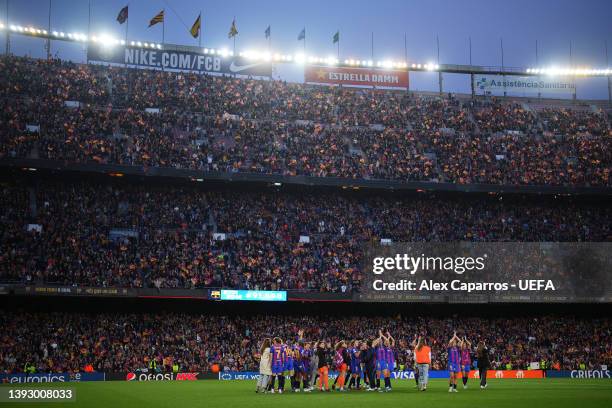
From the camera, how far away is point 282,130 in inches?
2472

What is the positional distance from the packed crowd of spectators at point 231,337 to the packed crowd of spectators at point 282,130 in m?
12.3

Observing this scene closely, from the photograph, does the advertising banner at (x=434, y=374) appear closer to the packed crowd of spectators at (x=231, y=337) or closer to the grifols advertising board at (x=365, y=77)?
the packed crowd of spectators at (x=231, y=337)

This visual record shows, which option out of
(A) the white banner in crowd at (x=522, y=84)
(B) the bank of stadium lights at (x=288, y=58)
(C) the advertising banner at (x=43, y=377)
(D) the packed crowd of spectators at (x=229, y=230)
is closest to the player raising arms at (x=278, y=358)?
(C) the advertising banner at (x=43, y=377)

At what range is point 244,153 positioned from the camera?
59094 mm

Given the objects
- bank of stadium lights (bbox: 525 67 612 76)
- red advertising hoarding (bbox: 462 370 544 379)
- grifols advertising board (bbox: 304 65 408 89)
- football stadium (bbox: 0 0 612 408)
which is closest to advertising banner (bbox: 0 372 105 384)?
football stadium (bbox: 0 0 612 408)

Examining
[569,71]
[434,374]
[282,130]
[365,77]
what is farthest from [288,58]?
[434,374]

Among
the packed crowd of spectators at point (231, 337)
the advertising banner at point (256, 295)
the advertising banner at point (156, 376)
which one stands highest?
the advertising banner at point (256, 295)

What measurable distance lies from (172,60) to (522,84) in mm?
37069

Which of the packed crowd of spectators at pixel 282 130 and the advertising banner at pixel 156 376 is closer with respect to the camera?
the advertising banner at pixel 156 376

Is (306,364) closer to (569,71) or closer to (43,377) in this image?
(43,377)

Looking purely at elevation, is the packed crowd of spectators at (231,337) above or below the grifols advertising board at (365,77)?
below

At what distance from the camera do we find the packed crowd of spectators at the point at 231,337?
44750 millimetres

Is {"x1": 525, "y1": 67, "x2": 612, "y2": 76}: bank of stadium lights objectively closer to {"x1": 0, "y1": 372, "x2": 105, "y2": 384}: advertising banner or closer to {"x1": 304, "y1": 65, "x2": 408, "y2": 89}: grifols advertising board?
{"x1": 304, "y1": 65, "x2": 408, "y2": 89}: grifols advertising board

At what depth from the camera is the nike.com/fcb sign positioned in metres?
66.3
